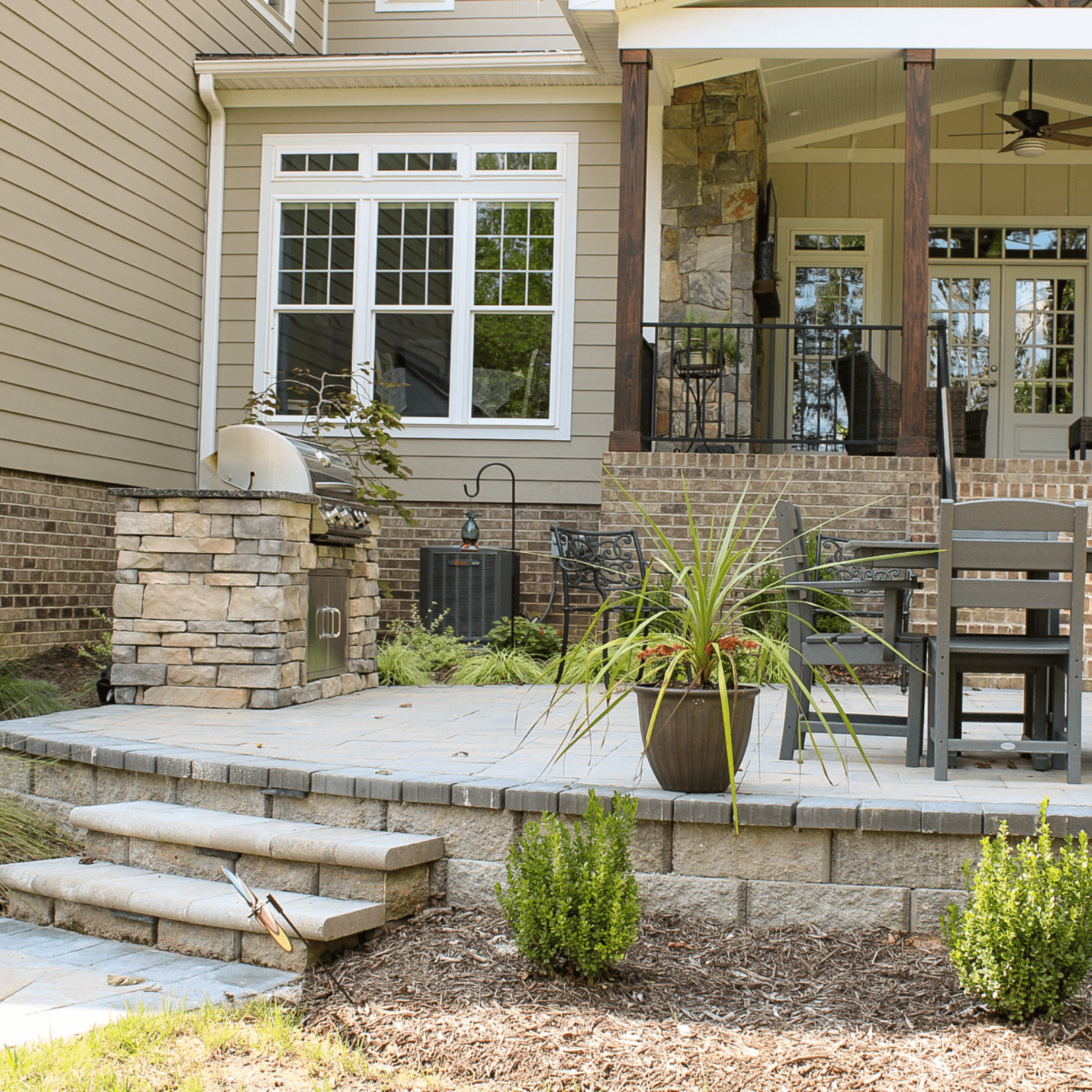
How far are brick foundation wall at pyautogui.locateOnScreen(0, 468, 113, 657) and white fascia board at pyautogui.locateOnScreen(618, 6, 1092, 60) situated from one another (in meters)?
4.48

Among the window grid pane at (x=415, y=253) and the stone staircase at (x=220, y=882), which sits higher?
the window grid pane at (x=415, y=253)

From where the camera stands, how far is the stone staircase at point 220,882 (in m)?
2.70

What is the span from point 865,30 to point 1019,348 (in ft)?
13.3

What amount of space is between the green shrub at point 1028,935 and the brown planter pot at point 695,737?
2.32 feet

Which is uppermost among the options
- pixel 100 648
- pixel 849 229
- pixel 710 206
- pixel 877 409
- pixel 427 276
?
pixel 849 229

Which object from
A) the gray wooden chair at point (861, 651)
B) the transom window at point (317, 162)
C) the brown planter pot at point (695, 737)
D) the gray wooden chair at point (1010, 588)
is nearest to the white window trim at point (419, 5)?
the transom window at point (317, 162)

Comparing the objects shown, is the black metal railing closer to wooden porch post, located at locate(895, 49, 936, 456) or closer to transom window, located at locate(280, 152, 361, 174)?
wooden porch post, located at locate(895, 49, 936, 456)

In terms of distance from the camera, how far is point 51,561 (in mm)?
6781

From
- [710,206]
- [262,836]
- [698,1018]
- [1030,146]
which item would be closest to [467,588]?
[710,206]

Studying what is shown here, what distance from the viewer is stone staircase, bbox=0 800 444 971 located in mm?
2695

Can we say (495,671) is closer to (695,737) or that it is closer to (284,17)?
(695,737)

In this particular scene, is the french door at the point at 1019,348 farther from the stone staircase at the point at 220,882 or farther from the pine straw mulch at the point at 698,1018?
the stone staircase at the point at 220,882

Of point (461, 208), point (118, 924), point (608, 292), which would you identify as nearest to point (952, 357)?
point (608, 292)

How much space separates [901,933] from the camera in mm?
2680
